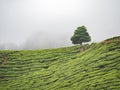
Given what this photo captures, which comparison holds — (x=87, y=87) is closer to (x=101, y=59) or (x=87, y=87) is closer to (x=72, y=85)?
(x=72, y=85)

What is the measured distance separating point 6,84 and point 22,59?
55.8 feet

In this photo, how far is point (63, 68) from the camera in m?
79.7

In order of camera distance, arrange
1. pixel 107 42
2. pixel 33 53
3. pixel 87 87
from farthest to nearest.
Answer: pixel 33 53 → pixel 107 42 → pixel 87 87

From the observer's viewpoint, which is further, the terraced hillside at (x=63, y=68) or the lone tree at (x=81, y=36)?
the lone tree at (x=81, y=36)

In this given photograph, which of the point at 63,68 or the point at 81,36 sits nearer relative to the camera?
the point at 63,68

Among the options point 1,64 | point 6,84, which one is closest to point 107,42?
point 6,84

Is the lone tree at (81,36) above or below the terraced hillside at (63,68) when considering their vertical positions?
above

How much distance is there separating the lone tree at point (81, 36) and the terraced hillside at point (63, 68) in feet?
24.1

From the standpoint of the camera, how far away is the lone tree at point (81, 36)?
105m

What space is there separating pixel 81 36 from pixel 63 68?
2764cm

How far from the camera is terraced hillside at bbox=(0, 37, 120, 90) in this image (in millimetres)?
61750

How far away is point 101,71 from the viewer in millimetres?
64500

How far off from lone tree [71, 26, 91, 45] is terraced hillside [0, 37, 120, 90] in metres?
7.36

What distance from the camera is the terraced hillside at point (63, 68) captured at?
6175 cm
